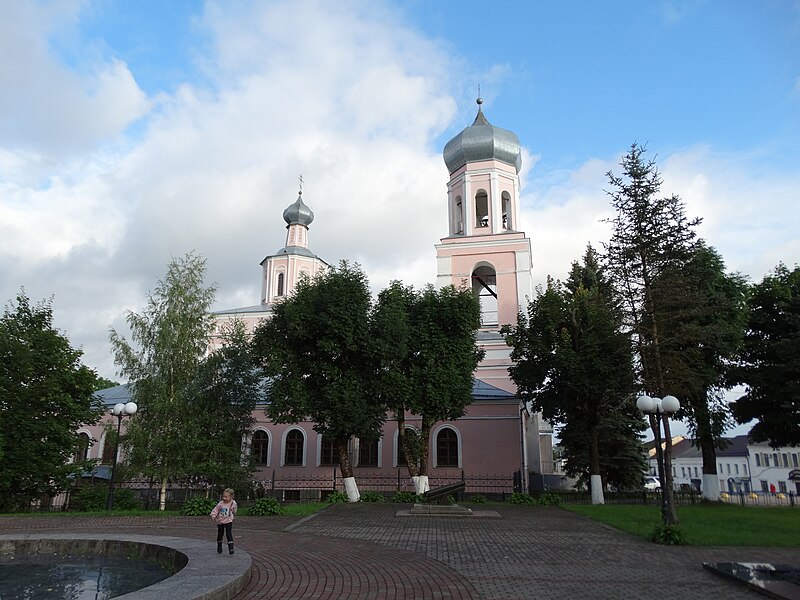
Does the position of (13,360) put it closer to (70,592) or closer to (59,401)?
(59,401)

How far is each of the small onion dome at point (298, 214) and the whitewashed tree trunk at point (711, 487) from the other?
113 feet

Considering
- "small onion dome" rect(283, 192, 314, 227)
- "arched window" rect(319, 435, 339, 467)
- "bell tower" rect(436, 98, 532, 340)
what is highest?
"small onion dome" rect(283, 192, 314, 227)

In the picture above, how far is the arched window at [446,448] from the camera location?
25859 mm

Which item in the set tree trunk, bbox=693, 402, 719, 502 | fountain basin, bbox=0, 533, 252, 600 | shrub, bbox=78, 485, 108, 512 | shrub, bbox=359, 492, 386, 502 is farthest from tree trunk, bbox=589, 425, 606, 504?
shrub, bbox=78, 485, 108, 512

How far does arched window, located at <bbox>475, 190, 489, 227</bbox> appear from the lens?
33.8 meters

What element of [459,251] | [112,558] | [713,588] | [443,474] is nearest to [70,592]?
[112,558]

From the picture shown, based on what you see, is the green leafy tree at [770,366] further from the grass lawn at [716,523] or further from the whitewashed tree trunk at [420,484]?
the whitewashed tree trunk at [420,484]

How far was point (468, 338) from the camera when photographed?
885 inches

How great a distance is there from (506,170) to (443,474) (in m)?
17.5

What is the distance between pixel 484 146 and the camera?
33.2m

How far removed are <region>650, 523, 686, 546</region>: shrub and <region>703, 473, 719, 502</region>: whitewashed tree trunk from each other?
12.6 metres

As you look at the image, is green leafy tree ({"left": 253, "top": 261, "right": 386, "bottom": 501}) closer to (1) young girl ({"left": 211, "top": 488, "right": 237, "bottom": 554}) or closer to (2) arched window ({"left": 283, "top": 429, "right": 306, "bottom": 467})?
(2) arched window ({"left": 283, "top": 429, "right": 306, "bottom": 467})

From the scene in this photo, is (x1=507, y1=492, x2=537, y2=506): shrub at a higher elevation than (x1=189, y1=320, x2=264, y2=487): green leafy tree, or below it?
below

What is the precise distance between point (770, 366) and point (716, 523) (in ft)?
34.2
